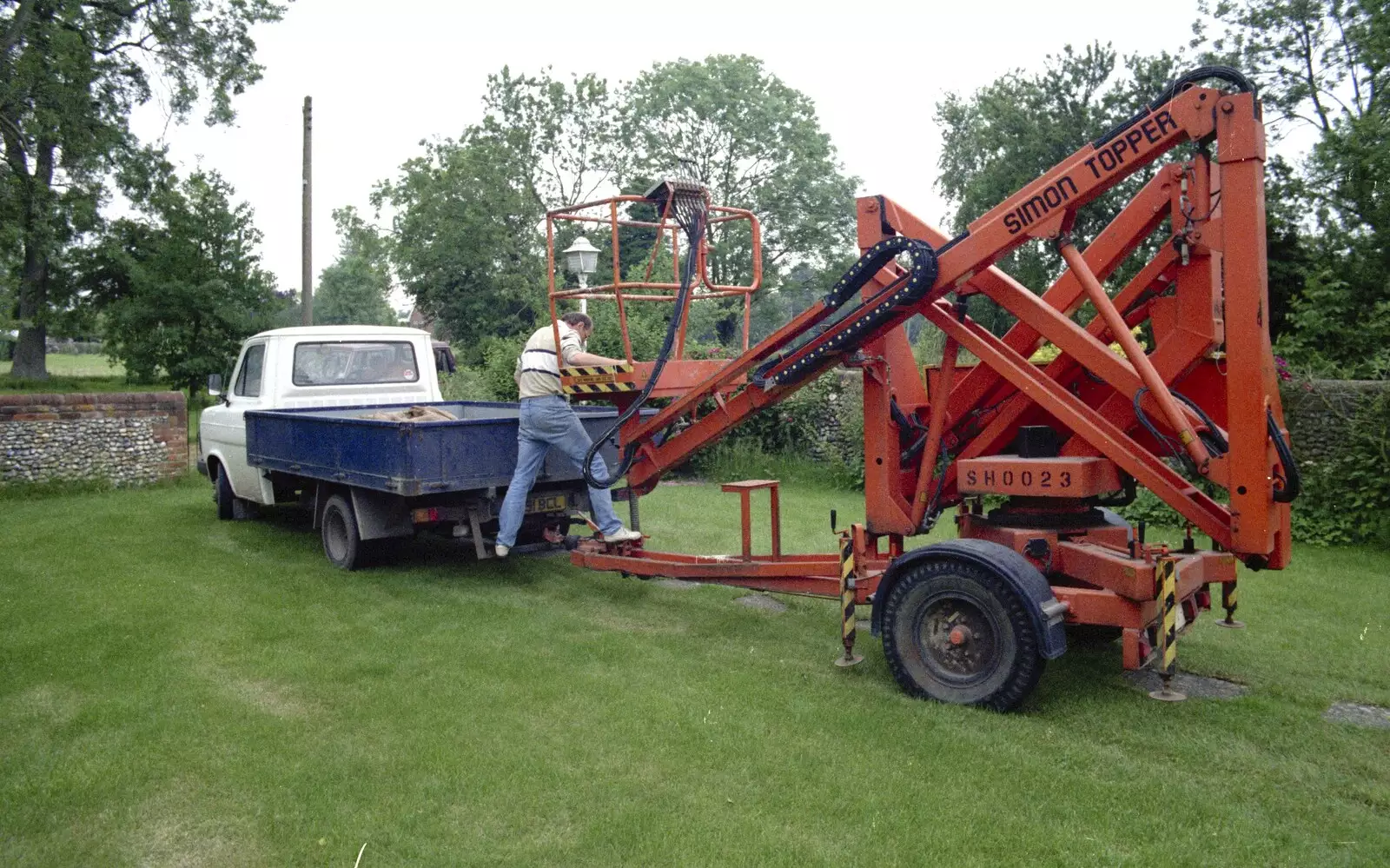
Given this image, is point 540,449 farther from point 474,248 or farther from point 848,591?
point 474,248

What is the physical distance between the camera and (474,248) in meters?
42.8

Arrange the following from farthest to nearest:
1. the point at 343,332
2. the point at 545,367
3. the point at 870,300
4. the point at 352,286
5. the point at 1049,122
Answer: the point at 352,286, the point at 1049,122, the point at 343,332, the point at 545,367, the point at 870,300

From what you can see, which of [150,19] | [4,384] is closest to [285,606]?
[150,19]

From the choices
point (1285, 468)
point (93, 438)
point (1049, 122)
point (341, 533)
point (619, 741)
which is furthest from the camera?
point (1049, 122)

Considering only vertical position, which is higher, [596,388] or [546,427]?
[596,388]

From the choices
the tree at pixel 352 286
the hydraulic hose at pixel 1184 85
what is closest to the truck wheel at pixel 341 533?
the hydraulic hose at pixel 1184 85

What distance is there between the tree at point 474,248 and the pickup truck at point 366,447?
30.9m

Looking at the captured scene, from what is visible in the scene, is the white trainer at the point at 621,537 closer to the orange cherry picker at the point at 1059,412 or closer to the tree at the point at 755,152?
the orange cherry picker at the point at 1059,412

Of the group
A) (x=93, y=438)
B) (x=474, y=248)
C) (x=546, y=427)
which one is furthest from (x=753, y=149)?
(x=546, y=427)

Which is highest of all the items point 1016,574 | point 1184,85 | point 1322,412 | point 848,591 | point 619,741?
point 1184,85

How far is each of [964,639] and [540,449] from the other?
11.8 feet

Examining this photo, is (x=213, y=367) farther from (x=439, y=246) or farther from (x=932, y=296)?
(x=932, y=296)

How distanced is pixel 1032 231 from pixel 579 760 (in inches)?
136

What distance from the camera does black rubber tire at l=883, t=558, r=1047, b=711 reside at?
17.0ft
